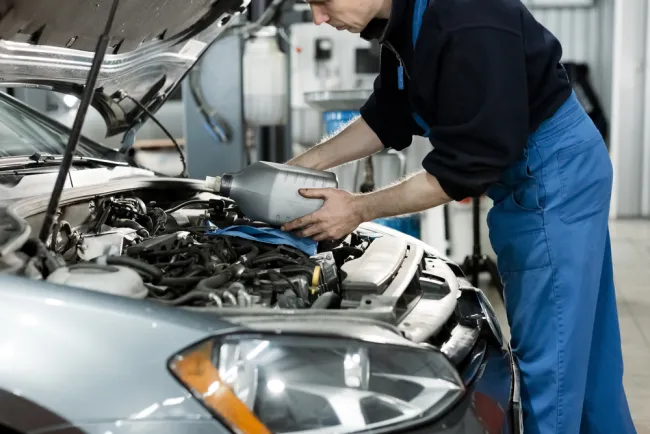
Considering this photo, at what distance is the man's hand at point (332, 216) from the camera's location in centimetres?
157

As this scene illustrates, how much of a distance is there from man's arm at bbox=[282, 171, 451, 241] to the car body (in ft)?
0.21

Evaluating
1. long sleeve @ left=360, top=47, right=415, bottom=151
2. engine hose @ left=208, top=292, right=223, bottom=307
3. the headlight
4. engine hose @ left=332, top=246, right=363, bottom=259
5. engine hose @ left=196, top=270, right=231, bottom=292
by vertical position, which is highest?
long sleeve @ left=360, top=47, right=415, bottom=151

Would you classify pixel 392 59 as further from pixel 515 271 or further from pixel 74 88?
pixel 74 88

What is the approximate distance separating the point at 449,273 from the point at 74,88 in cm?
132

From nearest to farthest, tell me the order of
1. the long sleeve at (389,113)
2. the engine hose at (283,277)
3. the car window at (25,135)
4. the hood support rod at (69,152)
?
the hood support rod at (69,152)
the engine hose at (283,277)
the long sleeve at (389,113)
the car window at (25,135)

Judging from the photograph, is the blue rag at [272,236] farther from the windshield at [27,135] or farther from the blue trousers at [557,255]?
the windshield at [27,135]

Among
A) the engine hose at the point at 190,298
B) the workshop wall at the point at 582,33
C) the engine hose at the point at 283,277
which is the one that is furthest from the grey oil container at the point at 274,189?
the workshop wall at the point at 582,33

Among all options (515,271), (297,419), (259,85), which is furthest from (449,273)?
(259,85)

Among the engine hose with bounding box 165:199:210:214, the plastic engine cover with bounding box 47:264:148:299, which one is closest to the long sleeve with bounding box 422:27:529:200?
the plastic engine cover with bounding box 47:264:148:299

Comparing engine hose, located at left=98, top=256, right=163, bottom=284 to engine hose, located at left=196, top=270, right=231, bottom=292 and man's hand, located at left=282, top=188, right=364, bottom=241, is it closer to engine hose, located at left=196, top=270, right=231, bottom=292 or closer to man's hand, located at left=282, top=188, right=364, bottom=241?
engine hose, located at left=196, top=270, right=231, bottom=292

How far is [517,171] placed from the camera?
1552 millimetres

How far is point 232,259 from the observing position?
5.21 ft

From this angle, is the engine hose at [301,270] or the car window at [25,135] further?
the car window at [25,135]

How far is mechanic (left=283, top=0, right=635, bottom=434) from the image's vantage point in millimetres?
1384
